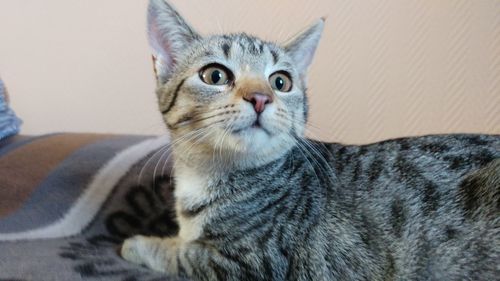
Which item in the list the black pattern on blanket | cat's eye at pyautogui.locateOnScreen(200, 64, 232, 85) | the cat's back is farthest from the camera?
the black pattern on blanket

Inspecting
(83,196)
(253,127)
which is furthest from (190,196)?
(83,196)

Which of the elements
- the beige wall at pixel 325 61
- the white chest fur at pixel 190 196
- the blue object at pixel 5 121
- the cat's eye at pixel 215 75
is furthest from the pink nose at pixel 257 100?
the blue object at pixel 5 121

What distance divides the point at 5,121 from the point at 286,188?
1063 millimetres

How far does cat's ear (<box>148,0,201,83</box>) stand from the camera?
1.20m

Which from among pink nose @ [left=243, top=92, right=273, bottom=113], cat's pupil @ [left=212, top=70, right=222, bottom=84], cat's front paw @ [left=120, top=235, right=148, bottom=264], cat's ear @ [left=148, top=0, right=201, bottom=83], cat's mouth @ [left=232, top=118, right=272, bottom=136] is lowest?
cat's front paw @ [left=120, top=235, right=148, bottom=264]

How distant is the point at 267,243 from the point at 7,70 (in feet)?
5.56

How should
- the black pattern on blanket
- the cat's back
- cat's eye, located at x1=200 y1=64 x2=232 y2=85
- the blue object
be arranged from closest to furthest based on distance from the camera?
the cat's back
cat's eye, located at x1=200 y1=64 x2=232 y2=85
the black pattern on blanket
the blue object

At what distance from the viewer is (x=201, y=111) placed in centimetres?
105

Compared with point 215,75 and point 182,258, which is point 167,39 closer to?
point 215,75

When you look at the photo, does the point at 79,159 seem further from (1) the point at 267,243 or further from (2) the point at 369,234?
(2) the point at 369,234

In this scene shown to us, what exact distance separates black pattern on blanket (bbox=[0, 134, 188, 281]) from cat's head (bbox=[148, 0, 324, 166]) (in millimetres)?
295

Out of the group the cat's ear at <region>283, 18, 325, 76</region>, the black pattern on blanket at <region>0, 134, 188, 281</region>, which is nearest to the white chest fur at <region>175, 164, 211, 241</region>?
the black pattern on blanket at <region>0, 134, 188, 281</region>

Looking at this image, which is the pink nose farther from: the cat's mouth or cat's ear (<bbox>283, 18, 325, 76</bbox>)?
cat's ear (<bbox>283, 18, 325, 76</bbox>)

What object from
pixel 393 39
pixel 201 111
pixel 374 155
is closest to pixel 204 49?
pixel 201 111
